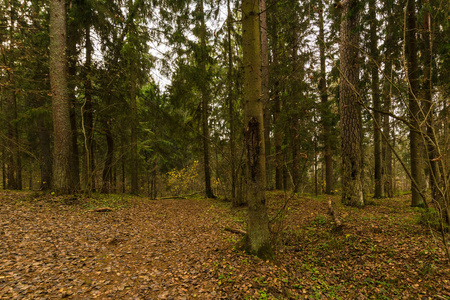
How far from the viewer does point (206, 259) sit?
4141 mm

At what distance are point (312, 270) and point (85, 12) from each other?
38.7 ft

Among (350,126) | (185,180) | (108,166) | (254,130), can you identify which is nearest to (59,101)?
(108,166)

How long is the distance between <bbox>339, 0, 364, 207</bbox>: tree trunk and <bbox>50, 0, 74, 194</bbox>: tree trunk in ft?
31.3

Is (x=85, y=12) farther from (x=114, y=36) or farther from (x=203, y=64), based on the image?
(x=203, y=64)

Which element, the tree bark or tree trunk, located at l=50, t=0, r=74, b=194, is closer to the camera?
tree trunk, located at l=50, t=0, r=74, b=194

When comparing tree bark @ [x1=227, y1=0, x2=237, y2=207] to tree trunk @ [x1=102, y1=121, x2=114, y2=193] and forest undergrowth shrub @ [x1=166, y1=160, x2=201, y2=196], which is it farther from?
forest undergrowth shrub @ [x1=166, y1=160, x2=201, y2=196]

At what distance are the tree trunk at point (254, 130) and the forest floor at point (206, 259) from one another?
532mm

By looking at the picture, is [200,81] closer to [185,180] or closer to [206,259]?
[206,259]

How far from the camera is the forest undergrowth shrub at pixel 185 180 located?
58.4ft

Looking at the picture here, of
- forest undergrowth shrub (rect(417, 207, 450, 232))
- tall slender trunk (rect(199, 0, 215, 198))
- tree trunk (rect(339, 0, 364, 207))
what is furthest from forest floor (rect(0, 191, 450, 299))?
tall slender trunk (rect(199, 0, 215, 198))

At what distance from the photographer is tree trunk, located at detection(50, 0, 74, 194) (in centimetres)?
715

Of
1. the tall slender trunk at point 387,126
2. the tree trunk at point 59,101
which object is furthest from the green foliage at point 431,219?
the tree trunk at point 59,101

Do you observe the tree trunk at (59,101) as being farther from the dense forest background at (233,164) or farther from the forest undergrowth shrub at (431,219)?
the forest undergrowth shrub at (431,219)

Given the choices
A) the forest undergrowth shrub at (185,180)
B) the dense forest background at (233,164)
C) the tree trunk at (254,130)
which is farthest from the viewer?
the forest undergrowth shrub at (185,180)
